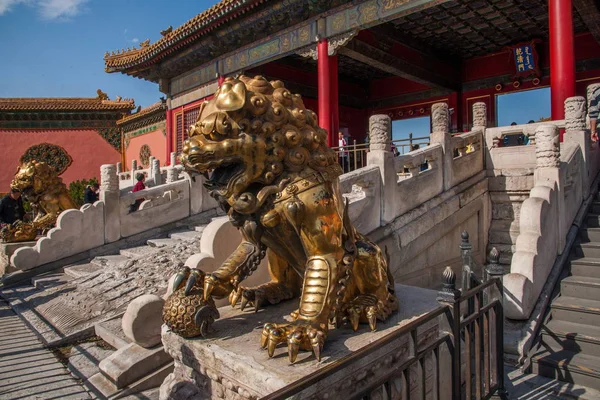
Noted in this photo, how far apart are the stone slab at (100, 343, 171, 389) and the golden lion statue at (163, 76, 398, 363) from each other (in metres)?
1.21

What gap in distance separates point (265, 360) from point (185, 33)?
13072 mm

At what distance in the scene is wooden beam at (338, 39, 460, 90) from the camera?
37.3 ft

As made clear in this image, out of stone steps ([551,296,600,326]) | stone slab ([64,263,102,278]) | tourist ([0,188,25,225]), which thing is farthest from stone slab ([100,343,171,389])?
tourist ([0,188,25,225])

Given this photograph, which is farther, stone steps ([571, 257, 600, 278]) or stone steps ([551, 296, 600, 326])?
stone steps ([571, 257, 600, 278])

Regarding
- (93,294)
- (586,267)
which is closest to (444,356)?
(586,267)

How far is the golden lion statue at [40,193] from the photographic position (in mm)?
7207

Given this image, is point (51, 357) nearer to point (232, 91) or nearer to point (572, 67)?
point (232, 91)

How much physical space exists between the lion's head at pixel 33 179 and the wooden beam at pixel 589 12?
1228cm

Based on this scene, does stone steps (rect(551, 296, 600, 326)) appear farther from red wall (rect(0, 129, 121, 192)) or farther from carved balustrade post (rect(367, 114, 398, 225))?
red wall (rect(0, 129, 121, 192))

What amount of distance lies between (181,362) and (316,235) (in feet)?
3.34

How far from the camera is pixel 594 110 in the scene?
739 cm

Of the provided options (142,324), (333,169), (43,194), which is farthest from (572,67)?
(43,194)

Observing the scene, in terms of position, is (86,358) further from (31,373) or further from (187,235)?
(187,235)

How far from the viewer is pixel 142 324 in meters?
2.95
